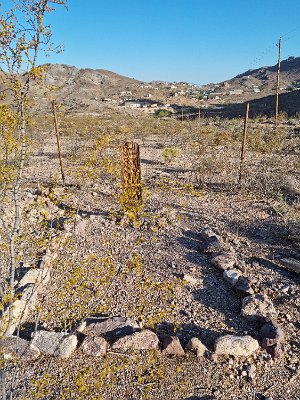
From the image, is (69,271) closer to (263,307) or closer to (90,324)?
(90,324)

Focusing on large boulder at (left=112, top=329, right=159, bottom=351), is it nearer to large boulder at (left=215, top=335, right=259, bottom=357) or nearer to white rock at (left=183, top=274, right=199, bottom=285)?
large boulder at (left=215, top=335, right=259, bottom=357)

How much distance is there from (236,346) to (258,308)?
2.45 feet

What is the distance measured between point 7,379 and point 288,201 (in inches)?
278

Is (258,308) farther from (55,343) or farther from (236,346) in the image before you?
(55,343)

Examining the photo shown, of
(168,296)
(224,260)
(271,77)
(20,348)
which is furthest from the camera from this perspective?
(271,77)

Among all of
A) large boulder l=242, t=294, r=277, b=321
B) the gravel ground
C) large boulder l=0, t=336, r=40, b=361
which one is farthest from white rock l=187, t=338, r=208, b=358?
large boulder l=0, t=336, r=40, b=361

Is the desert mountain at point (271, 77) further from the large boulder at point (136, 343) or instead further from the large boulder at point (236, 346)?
the large boulder at point (136, 343)

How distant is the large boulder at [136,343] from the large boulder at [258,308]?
127 cm

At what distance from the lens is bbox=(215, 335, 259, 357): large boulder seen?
3643 millimetres

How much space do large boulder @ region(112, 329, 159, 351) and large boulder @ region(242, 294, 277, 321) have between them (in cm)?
127

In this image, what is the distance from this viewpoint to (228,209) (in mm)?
7590

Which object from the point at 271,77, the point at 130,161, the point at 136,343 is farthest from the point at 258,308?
the point at 271,77

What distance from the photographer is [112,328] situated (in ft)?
12.9

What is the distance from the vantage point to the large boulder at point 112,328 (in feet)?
12.7
